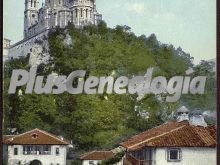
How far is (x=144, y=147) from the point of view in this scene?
102 inches

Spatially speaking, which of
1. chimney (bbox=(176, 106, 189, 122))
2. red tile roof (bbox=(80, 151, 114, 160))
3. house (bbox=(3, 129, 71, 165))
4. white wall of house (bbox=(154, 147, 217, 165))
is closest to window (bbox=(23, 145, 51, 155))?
house (bbox=(3, 129, 71, 165))

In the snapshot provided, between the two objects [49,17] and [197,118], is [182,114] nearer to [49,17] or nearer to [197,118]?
[197,118]

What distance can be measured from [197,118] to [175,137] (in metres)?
0.14

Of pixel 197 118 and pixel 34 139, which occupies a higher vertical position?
pixel 197 118

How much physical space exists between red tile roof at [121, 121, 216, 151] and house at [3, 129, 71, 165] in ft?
0.93

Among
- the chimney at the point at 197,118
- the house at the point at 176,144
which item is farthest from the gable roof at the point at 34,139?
the chimney at the point at 197,118

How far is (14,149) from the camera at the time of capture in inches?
102

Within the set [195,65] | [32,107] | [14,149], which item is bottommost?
[14,149]

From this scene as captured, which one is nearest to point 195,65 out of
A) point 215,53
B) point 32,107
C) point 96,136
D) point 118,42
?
point 215,53

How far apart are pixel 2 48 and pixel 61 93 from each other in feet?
1.04

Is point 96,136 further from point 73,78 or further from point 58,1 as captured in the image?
point 58,1

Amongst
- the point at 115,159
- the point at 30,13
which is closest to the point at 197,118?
the point at 115,159

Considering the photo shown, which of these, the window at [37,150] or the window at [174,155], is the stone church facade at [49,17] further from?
the window at [174,155]

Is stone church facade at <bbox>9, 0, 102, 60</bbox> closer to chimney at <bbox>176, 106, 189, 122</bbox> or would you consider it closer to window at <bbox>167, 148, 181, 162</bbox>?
chimney at <bbox>176, 106, 189, 122</bbox>
